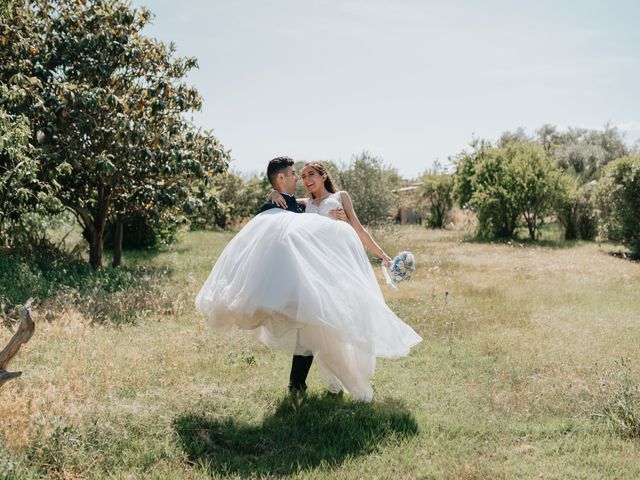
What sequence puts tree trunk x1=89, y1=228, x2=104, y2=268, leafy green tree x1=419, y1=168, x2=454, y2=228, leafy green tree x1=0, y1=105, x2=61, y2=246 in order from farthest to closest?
leafy green tree x1=419, y1=168, x2=454, y2=228 → tree trunk x1=89, y1=228, x2=104, y2=268 → leafy green tree x1=0, y1=105, x2=61, y2=246

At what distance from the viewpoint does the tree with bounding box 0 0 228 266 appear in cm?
1195

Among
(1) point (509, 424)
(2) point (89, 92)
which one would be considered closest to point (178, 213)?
(2) point (89, 92)

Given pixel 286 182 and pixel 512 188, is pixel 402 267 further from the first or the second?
pixel 512 188

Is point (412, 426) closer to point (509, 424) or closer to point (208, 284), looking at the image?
point (509, 424)

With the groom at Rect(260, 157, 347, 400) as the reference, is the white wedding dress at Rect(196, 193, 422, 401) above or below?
below

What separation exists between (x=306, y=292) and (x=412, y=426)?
1.82 metres

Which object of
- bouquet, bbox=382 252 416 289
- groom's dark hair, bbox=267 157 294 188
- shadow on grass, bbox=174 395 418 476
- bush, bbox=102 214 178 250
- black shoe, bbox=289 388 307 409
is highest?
groom's dark hair, bbox=267 157 294 188

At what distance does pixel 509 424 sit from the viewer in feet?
17.8

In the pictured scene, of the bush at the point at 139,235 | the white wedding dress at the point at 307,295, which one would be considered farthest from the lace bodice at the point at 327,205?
the bush at the point at 139,235

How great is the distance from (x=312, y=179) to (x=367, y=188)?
1729cm

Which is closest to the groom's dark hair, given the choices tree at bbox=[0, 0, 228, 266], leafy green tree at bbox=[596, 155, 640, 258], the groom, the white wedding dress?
the groom

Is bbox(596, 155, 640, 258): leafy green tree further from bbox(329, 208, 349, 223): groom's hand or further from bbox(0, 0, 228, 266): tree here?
bbox(329, 208, 349, 223): groom's hand

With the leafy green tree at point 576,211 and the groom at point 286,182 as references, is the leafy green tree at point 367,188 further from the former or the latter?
the groom at point 286,182

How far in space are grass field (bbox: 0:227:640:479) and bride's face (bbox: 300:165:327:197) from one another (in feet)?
7.52
